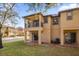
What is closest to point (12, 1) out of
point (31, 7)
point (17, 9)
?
point (17, 9)

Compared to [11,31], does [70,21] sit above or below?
above

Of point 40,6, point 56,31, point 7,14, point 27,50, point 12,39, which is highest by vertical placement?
point 40,6

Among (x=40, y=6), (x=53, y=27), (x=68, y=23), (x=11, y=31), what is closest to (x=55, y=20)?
(x=53, y=27)

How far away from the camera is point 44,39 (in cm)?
283

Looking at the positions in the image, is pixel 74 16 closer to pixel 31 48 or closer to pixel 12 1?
pixel 31 48

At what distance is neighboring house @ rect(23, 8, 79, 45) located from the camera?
108 inches

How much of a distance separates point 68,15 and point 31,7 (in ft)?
2.23

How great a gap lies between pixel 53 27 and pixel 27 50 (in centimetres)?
63

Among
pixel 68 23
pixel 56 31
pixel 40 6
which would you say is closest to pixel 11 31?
pixel 40 6

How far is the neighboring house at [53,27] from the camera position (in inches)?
108

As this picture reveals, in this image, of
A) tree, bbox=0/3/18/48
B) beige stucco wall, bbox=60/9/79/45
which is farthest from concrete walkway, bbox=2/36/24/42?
beige stucco wall, bbox=60/9/79/45

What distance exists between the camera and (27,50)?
2.84 meters

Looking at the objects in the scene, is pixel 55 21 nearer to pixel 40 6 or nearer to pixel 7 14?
pixel 40 6

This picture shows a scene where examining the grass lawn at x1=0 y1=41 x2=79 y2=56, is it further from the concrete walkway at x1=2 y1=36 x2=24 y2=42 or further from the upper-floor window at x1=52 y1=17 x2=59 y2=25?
the upper-floor window at x1=52 y1=17 x2=59 y2=25
